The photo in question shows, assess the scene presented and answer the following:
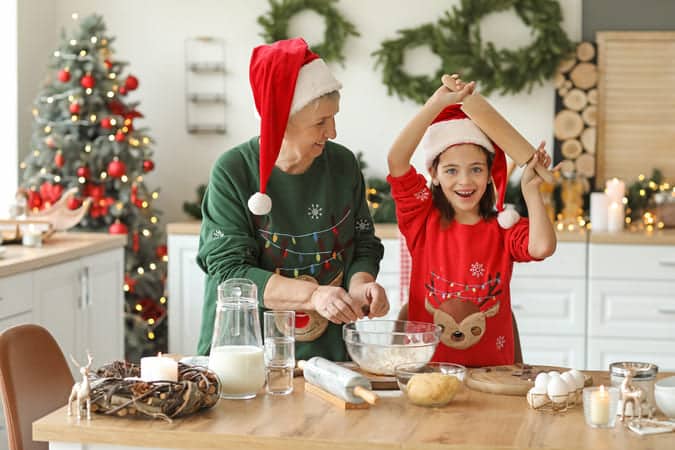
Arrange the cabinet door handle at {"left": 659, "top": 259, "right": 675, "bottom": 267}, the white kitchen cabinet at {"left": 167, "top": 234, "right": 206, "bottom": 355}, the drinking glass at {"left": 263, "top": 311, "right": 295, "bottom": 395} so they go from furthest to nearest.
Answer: the white kitchen cabinet at {"left": 167, "top": 234, "right": 206, "bottom": 355} < the cabinet door handle at {"left": 659, "top": 259, "right": 675, "bottom": 267} < the drinking glass at {"left": 263, "top": 311, "right": 295, "bottom": 395}

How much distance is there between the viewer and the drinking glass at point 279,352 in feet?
6.97

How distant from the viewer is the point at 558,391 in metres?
2.00

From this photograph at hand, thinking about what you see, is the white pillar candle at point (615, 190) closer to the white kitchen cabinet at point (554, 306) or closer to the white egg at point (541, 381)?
the white kitchen cabinet at point (554, 306)

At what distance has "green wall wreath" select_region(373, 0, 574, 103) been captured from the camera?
5176 millimetres

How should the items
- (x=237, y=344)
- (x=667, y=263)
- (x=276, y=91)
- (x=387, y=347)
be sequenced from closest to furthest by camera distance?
(x=237, y=344) < (x=387, y=347) < (x=276, y=91) < (x=667, y=263)

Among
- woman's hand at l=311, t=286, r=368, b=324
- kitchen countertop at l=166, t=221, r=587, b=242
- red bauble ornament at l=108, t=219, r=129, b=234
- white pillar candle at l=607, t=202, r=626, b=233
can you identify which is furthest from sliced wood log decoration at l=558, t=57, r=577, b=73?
woman's hand at l=311, t=286, r=368, b=324

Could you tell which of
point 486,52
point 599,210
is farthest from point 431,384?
point 486,52

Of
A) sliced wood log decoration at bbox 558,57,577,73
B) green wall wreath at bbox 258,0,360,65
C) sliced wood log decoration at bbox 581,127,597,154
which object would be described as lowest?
sliced wood log decoration at bbox 581,127,597,154

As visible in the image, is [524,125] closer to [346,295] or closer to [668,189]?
[668,189]

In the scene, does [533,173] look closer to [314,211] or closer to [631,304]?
[314,211]

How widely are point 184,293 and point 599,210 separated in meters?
2.00

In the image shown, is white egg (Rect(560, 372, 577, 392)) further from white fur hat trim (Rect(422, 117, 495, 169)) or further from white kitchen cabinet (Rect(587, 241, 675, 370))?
white kitchen cabinet (Rect(587, 241, 675, 370))

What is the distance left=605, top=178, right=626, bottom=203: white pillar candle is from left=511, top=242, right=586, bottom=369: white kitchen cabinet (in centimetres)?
31

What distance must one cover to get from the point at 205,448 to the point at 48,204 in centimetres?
315
